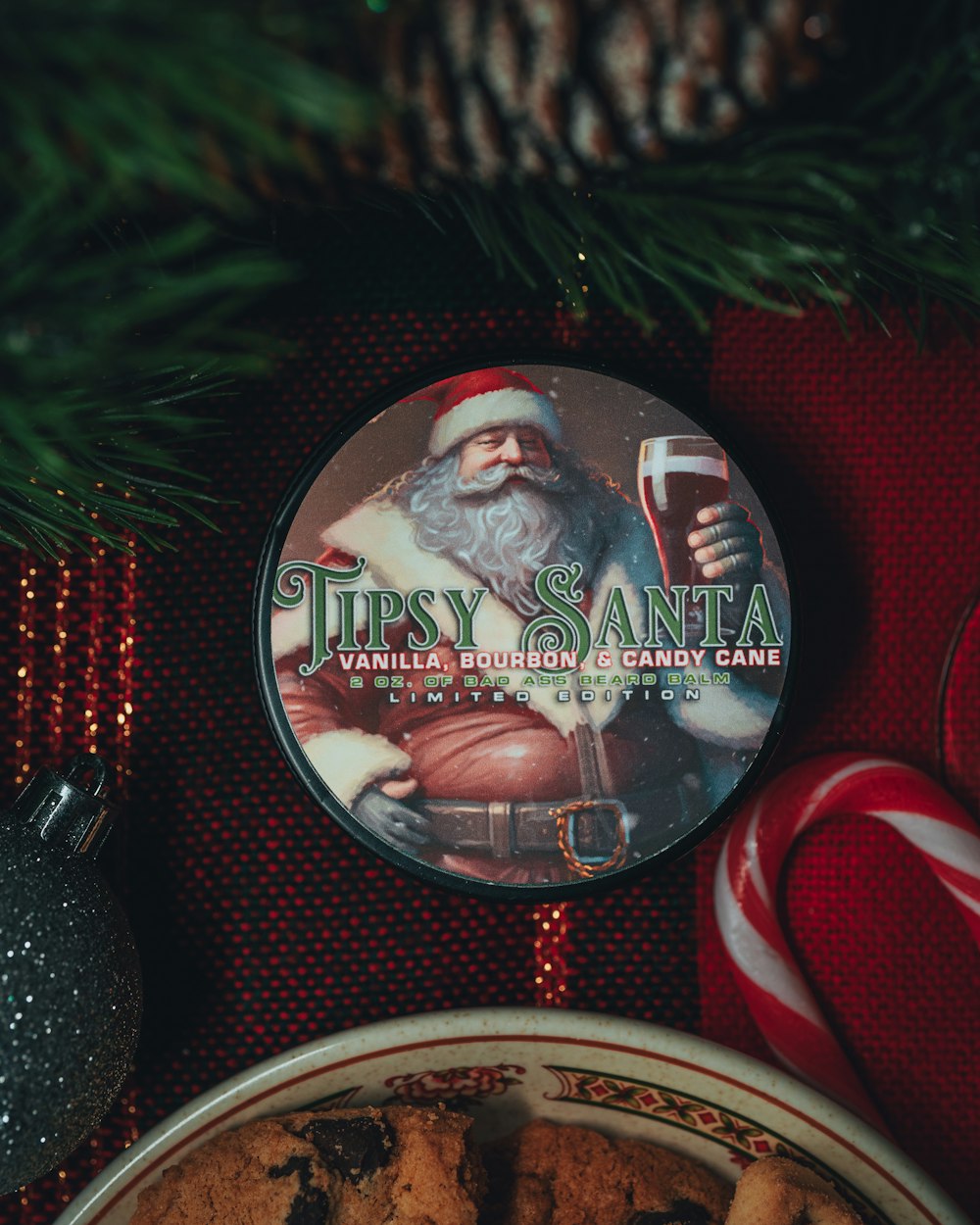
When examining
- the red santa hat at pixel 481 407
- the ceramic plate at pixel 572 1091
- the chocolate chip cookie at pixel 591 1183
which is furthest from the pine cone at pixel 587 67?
the chocolate chip cookie at pixel 591 1183

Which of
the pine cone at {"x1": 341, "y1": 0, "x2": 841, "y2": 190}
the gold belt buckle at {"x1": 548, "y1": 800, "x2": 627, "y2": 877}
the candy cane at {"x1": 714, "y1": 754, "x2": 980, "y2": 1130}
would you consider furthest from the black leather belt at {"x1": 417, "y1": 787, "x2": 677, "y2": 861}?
the pine cone at {"x1": 341, "y1": 0, "x2": 841, "y2": 190}

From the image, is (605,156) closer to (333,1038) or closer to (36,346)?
(36,346)

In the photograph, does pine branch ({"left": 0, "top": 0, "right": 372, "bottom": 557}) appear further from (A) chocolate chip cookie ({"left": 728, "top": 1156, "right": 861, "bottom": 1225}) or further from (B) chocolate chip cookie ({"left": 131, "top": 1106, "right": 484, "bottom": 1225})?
(A) chocolate chip cookie ({"left": 728, "top": 1156, "right": 861, "bottom": 1225})

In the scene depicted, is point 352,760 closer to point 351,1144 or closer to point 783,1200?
point 351,1144

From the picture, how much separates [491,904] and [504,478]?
16.7 inches

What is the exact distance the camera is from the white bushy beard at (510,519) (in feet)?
3.07

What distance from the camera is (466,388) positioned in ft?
3.11

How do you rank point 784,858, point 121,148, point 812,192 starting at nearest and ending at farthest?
1. point 121,148
2. point 812,192
3. point 784,858

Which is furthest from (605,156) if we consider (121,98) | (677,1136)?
(677,1136)

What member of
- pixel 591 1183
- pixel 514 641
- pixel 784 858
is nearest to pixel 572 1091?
pixel 591 1183

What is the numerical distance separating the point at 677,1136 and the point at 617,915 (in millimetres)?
207

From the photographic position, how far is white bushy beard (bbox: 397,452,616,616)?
36.9 inches

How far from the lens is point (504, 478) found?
3.09 feet

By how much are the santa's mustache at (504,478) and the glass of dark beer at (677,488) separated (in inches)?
3.2
